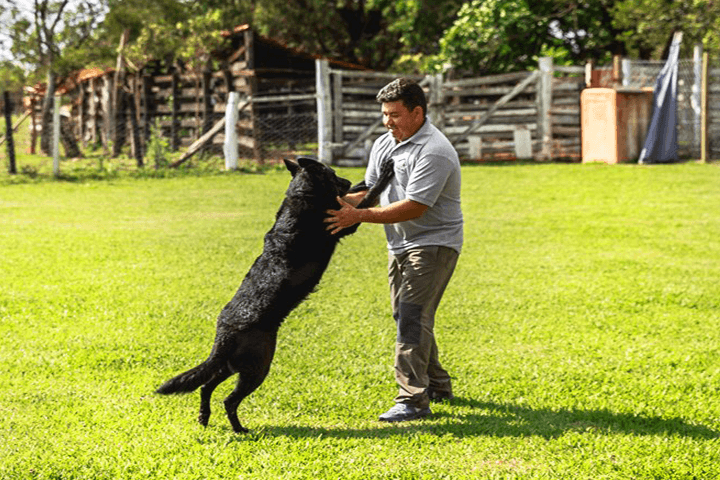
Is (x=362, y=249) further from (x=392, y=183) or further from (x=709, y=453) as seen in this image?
(x=709, y=453)

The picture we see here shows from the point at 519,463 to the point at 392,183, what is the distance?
182 centimetres

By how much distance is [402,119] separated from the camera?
4.91 metres

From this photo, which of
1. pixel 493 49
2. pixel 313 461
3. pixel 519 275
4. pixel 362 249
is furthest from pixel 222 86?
pixel 313 461

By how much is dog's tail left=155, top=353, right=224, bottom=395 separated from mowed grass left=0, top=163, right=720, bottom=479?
0.37 m

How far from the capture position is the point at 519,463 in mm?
4570

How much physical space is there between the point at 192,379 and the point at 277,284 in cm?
71

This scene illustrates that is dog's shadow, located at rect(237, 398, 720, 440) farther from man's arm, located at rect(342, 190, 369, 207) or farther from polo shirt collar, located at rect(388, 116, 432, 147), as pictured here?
polo shirt collar, located at rect(388, 116, 432, 147)

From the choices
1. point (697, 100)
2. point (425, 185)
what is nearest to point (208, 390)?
point (425, 185)

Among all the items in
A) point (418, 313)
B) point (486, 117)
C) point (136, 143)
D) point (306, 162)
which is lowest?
point (418, 313)

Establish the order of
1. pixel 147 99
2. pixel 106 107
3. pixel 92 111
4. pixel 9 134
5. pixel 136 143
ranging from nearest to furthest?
pixel 9 134 < pixel 136 143 < pixel 147 99 < pixel 106 107 < pixel 92 111

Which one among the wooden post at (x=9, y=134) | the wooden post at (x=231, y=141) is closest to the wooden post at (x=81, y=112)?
the wooden post at (x=9, y=134)

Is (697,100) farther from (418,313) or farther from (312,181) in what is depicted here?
(312,181)

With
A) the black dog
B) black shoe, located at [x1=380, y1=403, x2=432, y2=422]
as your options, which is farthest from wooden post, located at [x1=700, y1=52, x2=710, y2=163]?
the black dog

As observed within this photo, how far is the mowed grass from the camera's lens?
15.1 ft
